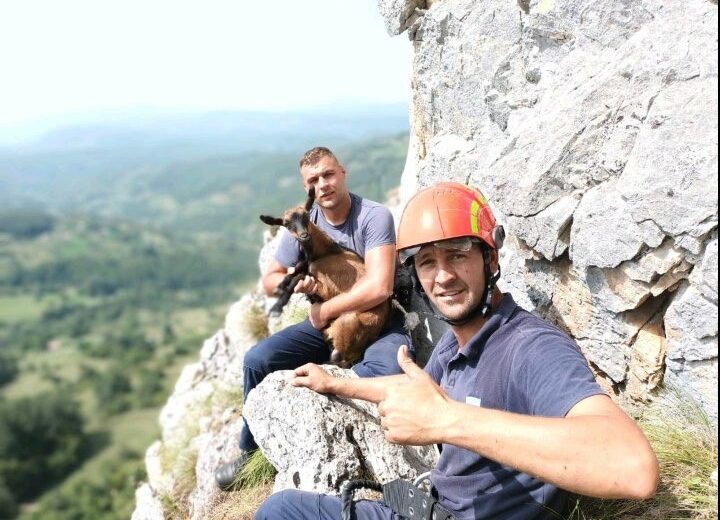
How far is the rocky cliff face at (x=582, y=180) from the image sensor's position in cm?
351

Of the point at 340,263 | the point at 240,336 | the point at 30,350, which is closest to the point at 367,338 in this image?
the point at 340,263

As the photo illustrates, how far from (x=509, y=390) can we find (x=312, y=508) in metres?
1.78

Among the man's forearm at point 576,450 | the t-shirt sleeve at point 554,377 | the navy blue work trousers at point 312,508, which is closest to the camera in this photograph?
the man's forearm at point 576,450

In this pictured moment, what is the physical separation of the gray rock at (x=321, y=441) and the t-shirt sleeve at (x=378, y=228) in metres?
1.84

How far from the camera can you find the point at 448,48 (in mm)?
6688

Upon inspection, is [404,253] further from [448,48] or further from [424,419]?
[448,48]

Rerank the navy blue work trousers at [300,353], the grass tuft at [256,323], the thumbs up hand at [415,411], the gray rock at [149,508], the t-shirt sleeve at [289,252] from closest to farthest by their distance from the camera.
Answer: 1. the thumbs up hand at [415,411]
2. the navy blue work trousers at [300,353]
3. the t-shirt sleeve at [289,252]
4. the gray rock at [149,508]
5. the grass tuft at [256,323]

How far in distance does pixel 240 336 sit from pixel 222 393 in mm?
1749

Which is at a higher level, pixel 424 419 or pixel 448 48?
pixel 448 48

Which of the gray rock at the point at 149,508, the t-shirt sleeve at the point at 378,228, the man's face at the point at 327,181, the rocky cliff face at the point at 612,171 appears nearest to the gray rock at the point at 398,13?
the rocky cliff face at the point at 612,171

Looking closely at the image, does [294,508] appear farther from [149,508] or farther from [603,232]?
[149,508]

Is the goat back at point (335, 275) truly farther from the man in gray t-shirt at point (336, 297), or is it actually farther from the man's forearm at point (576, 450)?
the man's forearm at point (576, 450)

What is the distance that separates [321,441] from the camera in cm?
481

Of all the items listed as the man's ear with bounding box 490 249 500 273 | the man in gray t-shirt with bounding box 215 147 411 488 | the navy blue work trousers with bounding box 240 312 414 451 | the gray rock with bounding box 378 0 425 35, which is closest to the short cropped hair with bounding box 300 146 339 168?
the man in gray t-shirt with bounding box 215 147 411 488
